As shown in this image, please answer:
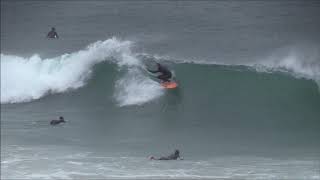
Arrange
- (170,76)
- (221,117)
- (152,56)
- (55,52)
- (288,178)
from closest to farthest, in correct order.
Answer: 1. (288,178)
2. (221,117)
3. (170,76)
4. (152,56)
5. (55,52)

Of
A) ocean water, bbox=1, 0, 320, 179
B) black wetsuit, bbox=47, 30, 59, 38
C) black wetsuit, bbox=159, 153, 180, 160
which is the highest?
black wetsuit, bbox=47, 30, 59, 38

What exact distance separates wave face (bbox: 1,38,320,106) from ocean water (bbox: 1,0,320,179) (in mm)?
39

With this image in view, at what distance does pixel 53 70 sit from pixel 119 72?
251cm

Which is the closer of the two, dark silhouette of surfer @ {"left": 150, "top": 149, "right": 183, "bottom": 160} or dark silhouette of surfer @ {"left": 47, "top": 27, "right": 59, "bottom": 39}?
dark silhouette of surfer @ {"left": 150, "top": 149, "right": 183, "bottom": 160}

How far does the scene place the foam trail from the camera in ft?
79.1

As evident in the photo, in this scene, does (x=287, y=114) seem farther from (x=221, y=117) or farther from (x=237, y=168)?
(x=237, y=168)

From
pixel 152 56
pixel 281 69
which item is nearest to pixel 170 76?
pixel 152 56

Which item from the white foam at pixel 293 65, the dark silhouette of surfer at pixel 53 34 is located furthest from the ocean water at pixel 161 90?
the dark silhouette of surfer at pixel 53 34

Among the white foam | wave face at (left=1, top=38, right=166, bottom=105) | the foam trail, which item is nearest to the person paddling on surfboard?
wave face at (left=1, top=38, right=166, bottom=105)

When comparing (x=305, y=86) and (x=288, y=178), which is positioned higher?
(x=305, y=86)

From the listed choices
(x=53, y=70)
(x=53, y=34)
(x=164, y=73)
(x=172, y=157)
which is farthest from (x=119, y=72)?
(x=172, y=157)

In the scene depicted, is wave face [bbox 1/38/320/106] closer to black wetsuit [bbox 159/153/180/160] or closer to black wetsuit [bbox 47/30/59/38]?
black wetsuit [bbox 47/30/59/38]

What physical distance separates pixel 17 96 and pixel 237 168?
9.48 m

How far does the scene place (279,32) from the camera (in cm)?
2581
